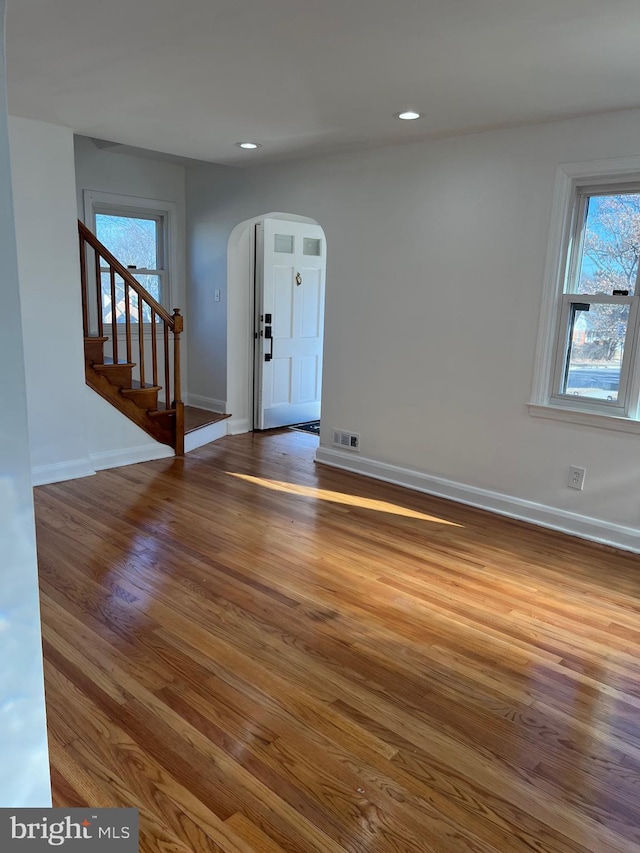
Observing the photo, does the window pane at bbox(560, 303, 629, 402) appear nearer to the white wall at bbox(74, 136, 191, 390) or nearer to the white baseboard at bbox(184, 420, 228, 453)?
the white baseboard at bbox(184, 420, 228, 453)

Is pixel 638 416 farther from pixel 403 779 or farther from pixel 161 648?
pixel 161 648

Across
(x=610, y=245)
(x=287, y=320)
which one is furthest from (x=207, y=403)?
(x=610, y=245)

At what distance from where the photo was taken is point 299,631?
8.59 feet

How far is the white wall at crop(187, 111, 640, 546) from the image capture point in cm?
369

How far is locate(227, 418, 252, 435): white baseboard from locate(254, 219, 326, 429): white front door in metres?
0.10

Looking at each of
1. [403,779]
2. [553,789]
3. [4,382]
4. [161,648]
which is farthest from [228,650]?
[4,382]

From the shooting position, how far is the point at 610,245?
3.56 meters

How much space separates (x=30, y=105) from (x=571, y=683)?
13.6ft

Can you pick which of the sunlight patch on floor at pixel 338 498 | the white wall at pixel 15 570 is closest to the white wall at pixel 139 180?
the sunlight patch on floor at pixel 338 498

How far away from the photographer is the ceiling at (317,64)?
2.27 m

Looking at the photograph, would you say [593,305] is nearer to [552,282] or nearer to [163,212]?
[552,282]

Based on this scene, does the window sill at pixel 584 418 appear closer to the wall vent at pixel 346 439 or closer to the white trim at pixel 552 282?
the white trim at pixel 552 282

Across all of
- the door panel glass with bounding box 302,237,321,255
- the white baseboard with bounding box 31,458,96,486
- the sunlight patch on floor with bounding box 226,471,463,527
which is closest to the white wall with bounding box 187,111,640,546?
the sunlight patch on floor with bounding box 226,471,463,527

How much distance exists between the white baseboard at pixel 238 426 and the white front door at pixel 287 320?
3.8 inches
